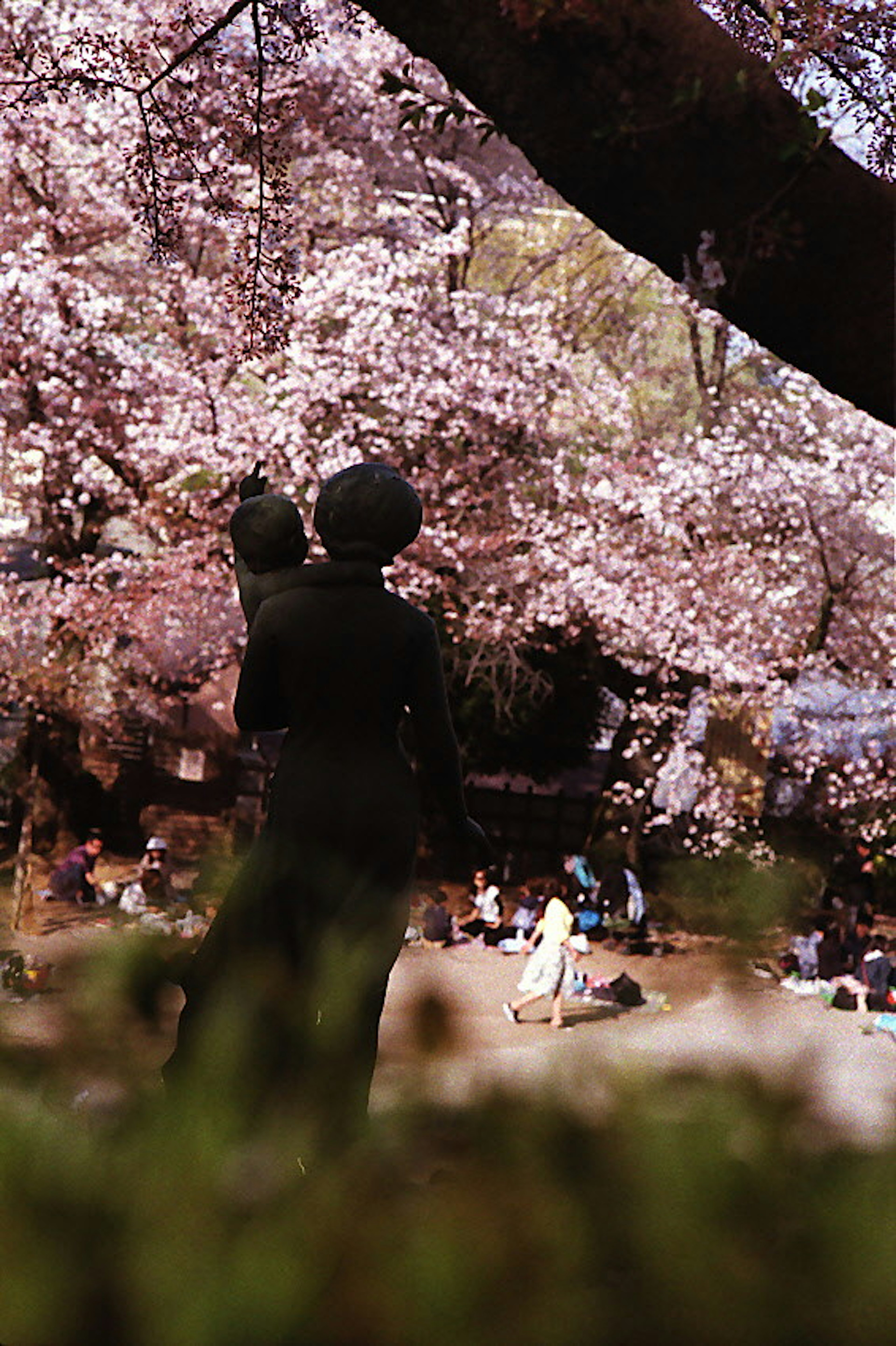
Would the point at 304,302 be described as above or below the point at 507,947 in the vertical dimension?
above

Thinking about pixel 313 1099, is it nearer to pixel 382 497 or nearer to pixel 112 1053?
pixel 112 1053

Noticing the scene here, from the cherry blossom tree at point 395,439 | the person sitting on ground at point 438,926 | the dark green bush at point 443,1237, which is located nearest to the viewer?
the dark green bush at point 443,1237

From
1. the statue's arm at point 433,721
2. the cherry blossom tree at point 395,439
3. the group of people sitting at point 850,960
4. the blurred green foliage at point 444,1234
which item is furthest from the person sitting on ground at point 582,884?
the blurred green foliage at point 444,1234

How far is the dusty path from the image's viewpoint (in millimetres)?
1416

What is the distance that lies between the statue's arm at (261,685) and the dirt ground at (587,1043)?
1.76 metres

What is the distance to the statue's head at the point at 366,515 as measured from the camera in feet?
11.3

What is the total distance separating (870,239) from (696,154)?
420mm

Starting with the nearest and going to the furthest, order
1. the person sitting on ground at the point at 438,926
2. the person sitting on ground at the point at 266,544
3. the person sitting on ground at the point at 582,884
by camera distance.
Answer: the person sitting on ground at the point at 266,544, the person sitting on ground at the point at 438,926, the person sitting on ground at the point at 582,884

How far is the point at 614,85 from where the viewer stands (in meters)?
3.14

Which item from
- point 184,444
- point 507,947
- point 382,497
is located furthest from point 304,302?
point 382,497

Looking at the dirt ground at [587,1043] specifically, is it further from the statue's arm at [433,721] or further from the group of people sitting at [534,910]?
the group of people sitting at [534,910]

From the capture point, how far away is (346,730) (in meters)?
3.37

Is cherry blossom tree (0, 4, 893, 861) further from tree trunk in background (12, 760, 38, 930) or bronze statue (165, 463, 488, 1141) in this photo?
bronze statue (165, 463, 488, 1141)

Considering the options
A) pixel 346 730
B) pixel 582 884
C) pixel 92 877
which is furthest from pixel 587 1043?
pixel 582 884
